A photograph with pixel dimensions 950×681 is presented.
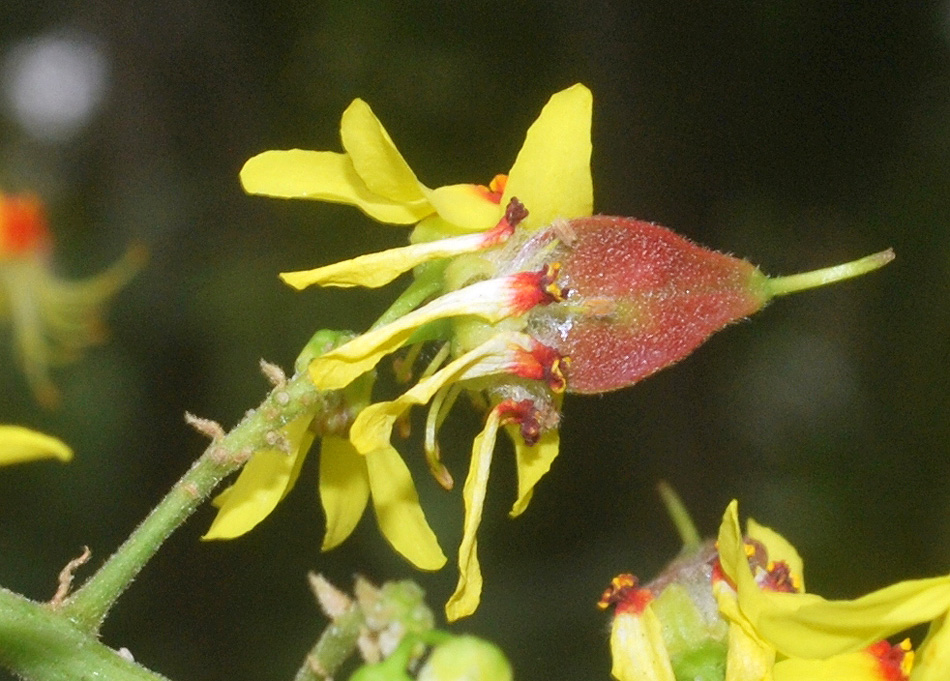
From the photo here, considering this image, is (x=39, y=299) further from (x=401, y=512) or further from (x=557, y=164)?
(x=557, y=164)

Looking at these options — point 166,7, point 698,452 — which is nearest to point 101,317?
point 166,7

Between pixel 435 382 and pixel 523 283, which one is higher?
pixel 523 283

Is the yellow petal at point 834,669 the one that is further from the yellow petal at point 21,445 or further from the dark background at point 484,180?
the dark background at point 484,180

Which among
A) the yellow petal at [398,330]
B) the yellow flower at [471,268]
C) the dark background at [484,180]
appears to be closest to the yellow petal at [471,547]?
the yellow flower at [471,268]

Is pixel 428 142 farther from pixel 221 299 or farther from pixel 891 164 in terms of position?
pixel 891 164

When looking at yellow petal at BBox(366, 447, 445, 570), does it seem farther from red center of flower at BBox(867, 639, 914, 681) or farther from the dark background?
the dark background

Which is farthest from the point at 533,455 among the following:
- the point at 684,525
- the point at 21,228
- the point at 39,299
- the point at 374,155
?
the point at 21,228

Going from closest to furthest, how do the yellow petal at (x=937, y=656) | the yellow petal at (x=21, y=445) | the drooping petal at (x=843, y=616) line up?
the yellow petal at (x=21, y=445), the drooping petal at (x=843, y=616), the yellow petal at (x=937, y=656)
